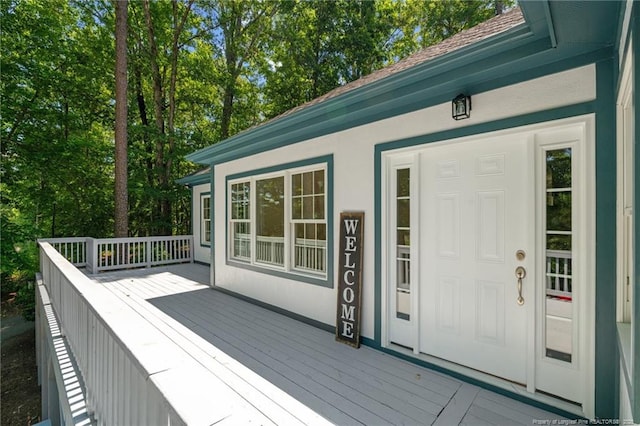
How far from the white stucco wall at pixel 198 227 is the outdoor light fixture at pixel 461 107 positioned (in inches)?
320

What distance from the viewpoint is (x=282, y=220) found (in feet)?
15.5

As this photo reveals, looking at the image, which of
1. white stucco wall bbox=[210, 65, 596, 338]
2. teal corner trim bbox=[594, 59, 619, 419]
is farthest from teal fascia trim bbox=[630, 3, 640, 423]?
white stucco wall bbox=[210, 65, 596, 338]

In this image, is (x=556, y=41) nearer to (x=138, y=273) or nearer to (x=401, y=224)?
(x=401, y=224)

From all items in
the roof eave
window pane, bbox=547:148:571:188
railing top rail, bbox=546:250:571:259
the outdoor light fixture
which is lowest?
railing top rail, bbox=546:250:571:259

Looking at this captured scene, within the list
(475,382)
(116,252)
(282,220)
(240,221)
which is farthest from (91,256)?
(475,382)

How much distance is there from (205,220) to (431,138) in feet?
26.8

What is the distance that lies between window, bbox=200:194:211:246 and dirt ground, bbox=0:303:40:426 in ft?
15.1

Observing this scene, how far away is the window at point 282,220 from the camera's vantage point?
4.18m

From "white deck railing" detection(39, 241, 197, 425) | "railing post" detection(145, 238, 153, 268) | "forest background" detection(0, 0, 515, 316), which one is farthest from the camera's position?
"railing post" detection(145, 238, 153, 268)

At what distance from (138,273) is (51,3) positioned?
29.7 ft

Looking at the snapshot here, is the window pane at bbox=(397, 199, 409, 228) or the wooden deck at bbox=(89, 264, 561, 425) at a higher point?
the window pane at bbox=(397, 199, 409, 228)

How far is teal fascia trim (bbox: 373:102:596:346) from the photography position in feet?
7.14

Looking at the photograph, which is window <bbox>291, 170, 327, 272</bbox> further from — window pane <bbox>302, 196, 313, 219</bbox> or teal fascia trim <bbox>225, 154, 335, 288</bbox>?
teal fascia trim <bbox>225, 154, 335, 288</bbox>

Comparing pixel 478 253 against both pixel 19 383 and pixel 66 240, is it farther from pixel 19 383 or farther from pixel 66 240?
pixel 66 240
